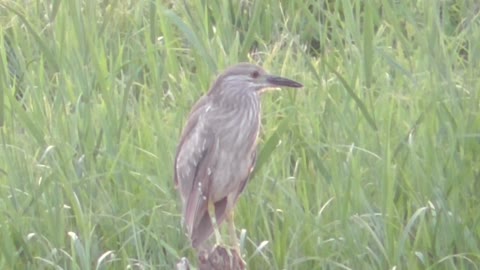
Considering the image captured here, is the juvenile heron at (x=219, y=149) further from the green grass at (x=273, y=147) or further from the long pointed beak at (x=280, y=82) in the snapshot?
the green grass at (x=273, y=147)

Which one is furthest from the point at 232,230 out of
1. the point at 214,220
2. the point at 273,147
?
the point at 273,147

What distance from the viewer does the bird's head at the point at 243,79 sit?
5820 mm

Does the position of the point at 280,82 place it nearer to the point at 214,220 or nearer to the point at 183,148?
the point at 183,148

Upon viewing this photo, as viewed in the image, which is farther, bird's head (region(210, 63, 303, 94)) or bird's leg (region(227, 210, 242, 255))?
bird's head (region(210, 63, 303, 94))

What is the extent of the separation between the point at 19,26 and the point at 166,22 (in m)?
0.71

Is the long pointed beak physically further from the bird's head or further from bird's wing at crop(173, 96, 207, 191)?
bird's wing at crop(173, 96, 207, 191)

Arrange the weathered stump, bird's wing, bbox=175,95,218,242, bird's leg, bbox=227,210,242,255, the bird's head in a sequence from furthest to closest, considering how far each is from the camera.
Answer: the bird's head, bird's wing, bbox=175,95,218,242, bird's leg, bbox=227,210,242,255, the weathered stump

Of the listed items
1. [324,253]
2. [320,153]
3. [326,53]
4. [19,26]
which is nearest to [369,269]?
[324,253]

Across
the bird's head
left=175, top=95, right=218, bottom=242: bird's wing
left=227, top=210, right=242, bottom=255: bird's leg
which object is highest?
the bird's head

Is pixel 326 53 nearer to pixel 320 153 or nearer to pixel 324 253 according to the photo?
pixel 320 153

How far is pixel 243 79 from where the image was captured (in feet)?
19.2

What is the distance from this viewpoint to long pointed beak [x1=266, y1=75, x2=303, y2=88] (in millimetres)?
5699

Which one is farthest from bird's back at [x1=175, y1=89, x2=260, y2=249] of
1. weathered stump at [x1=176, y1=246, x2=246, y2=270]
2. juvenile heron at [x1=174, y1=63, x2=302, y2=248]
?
weathered stump at [x1=176, y1=246, x2=246, y2=270]

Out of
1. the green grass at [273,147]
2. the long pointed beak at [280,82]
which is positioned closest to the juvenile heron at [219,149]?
the long pointed beak at [280,82]
